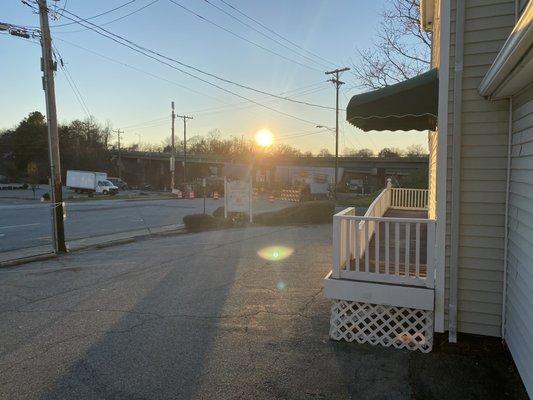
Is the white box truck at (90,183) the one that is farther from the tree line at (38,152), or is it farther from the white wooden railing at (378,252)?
the white wooden railing at (378,252)

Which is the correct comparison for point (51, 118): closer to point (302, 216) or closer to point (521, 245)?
point (302, 216)

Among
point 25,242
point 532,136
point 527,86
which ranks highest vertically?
point 527,86

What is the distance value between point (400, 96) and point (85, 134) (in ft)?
380

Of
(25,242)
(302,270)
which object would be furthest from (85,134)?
(302,270)

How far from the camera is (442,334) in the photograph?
517 centimetres

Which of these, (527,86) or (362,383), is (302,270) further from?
(527,86)

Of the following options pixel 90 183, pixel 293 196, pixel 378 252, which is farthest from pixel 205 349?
pixel 90 183

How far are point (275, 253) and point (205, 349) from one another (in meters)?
6.72

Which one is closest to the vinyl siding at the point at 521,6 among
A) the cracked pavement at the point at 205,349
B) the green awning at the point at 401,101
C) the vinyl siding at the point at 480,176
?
the vinyl siding at the point at 480,176

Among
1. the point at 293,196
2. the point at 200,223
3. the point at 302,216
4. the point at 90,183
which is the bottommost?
the point at 293,196

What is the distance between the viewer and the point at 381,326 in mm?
5195

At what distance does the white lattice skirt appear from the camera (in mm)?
5012

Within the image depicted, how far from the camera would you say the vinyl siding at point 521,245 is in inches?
147

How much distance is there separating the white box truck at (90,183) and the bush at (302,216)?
151 ft
